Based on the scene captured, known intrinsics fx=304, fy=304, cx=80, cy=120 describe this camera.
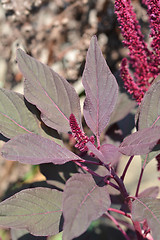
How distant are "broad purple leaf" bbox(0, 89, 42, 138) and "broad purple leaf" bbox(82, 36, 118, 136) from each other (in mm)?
167

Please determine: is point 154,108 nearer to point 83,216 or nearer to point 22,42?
point 83,216

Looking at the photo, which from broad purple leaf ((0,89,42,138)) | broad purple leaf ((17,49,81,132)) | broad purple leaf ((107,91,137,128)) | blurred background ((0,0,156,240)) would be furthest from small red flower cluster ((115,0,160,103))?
blurred background ((0,0,156,240))

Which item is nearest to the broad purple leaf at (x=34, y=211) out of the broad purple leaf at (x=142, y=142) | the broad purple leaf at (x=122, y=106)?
the broad purple leaf at (x=142, y=142)

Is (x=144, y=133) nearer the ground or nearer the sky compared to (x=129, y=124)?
nearer the sky

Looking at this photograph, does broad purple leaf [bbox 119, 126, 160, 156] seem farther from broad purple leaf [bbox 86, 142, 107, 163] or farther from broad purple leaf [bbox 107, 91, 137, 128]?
broad purple leaf [bbox 107, 91, 137, 128]

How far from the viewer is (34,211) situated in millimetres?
785

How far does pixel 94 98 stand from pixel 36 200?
314mm

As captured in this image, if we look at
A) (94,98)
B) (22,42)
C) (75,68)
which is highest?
(94,98)

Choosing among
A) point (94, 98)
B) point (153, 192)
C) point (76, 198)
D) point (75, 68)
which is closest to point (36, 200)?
point (76, 198)

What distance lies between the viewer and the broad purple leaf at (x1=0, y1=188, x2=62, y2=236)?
29.4 inches

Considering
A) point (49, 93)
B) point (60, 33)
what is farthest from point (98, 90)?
point (60, 33)

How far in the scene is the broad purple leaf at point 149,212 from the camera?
0.68 meters

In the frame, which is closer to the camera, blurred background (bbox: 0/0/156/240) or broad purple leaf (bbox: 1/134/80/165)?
broad purple leaf (bbox: 1/134/80/165)

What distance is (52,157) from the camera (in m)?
0.71
